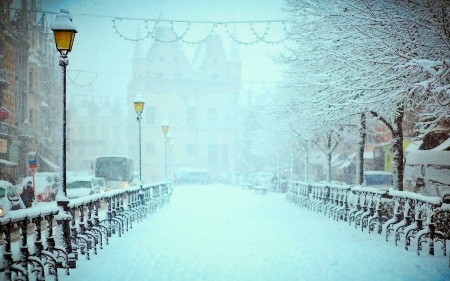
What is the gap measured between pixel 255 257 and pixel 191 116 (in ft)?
232

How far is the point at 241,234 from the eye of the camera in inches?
539

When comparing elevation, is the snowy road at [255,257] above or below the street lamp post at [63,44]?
below

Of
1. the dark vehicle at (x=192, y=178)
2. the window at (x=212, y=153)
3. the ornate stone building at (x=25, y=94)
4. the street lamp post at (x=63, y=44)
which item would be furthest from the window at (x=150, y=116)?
the street lamp post at (x=63, y=44)

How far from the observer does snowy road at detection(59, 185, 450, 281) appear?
27.0 ft

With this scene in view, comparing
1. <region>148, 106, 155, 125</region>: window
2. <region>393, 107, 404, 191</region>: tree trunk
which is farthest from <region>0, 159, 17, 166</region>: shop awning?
<region>148, 106, 155, 125</region>: window

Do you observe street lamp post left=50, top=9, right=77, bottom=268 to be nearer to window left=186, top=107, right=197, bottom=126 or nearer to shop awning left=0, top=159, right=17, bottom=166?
shop awning left=0, top=159, right=17, bottom=166

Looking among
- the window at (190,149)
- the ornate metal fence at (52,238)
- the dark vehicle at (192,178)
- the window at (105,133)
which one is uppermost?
the window at (105,133)

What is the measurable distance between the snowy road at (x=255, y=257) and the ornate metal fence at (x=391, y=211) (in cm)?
42

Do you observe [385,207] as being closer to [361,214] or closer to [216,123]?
[361,214]

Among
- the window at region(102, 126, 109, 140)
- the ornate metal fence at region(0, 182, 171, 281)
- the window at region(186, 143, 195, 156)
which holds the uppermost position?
the window at region(102, 126, 109, 140)

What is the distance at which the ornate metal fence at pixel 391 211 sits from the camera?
10.2m

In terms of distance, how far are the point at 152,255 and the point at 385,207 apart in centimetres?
792

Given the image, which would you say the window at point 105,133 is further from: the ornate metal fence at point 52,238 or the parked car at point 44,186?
the ornate metal fence at point 52,238

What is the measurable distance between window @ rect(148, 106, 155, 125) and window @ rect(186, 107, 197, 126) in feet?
17.9
